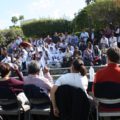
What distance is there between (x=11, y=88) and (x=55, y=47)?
54.6ft

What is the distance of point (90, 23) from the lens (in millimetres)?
32062

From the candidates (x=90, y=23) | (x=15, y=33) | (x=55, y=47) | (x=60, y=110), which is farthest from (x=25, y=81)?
(x=15, y=33)

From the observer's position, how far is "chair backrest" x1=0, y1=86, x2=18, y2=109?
8.16 m

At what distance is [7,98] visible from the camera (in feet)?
26.9

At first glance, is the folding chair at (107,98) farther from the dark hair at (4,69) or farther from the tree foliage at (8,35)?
the tree foliage at (8,35)

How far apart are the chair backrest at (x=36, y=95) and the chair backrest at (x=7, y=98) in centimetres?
31

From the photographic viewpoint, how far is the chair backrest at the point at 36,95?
311 inches

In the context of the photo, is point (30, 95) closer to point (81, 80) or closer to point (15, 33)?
point (81, 80)

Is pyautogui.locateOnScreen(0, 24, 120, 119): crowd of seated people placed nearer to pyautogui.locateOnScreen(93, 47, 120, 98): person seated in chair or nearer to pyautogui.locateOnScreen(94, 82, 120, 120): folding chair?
pyautogui.locateOnScreen(93, 47, 120, 98): person seated in chair

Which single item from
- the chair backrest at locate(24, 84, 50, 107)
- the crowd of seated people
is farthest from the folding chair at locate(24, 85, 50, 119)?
the crowd of seated people

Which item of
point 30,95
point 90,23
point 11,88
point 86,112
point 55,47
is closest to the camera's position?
point 86,112

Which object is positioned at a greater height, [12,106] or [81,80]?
[81,80]

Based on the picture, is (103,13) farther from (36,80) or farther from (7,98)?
(7,98)

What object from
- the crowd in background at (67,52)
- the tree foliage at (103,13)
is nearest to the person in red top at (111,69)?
the crowd in background at (67,52)
